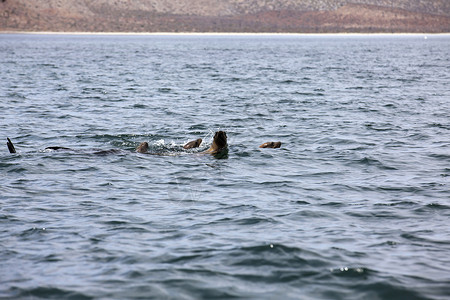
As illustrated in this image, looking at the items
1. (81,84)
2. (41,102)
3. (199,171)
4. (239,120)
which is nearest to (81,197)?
(199,171)

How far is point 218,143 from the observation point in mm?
14742

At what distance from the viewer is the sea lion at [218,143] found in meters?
14.6

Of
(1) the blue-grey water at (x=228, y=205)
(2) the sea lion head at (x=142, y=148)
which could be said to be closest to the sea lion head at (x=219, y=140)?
(1) the blue-grey water at (x=228, y=205)

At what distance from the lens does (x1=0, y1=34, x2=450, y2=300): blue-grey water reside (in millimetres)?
7355

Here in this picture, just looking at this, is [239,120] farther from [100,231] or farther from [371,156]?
[100,231]

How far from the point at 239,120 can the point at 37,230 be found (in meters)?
12.3

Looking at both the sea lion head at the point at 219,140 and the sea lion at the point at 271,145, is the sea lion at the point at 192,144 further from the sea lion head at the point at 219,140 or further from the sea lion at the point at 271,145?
the sea lion at the point at 271,145

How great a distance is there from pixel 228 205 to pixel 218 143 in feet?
14.7

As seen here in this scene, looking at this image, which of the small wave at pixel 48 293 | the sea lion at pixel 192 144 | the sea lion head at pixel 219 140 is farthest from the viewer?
the sea lion at pixel 192 144

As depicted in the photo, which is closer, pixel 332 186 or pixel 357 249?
pixel 357 249

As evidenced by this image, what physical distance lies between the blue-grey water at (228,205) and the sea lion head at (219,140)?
46 cm

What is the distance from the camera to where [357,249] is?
8.33m

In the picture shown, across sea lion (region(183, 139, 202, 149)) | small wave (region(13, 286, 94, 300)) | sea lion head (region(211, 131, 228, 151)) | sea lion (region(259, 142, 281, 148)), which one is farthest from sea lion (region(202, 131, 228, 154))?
small wave (region(13, 286, 94, 300))

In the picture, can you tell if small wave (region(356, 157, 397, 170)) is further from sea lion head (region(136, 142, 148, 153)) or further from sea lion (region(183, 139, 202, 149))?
sea lion head (region(136, 142, 148, 153))
